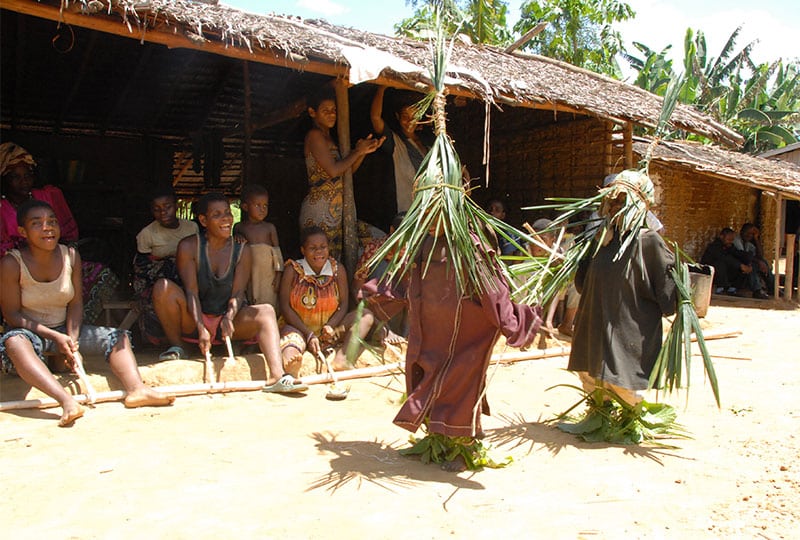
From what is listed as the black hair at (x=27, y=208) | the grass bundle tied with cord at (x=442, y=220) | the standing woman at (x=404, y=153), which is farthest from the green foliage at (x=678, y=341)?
the black hair at (x=27, y=208)

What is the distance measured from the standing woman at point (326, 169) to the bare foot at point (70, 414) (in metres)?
2.65

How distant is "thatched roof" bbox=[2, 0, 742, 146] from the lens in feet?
14.1

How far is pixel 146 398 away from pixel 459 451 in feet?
6.95

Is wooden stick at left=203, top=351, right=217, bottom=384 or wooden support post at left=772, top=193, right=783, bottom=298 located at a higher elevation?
wooden support post at left=772, top=193, right=783, bottom=298

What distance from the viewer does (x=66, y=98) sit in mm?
7312

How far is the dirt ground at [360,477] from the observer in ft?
8.59

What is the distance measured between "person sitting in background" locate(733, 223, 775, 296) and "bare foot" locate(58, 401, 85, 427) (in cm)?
1041

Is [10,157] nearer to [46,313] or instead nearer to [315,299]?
[46,313]

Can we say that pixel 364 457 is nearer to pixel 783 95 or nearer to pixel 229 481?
pixel 229 481

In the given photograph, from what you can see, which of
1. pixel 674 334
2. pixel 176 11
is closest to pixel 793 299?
pixel 674 334

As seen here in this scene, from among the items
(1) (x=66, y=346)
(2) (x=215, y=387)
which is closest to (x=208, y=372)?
(2) (x=215, y=387)

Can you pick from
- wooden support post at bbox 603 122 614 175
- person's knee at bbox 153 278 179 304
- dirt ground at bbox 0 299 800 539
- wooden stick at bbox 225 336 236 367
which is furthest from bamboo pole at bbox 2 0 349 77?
wooden support post at bbox 603 122 614 175

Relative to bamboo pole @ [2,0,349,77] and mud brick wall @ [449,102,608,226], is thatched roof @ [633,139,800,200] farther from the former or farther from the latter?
bamboo pole @ [2,0,349,77]

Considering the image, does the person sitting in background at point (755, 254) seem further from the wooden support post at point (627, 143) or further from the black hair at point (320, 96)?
the black hair at point (320, 96)
